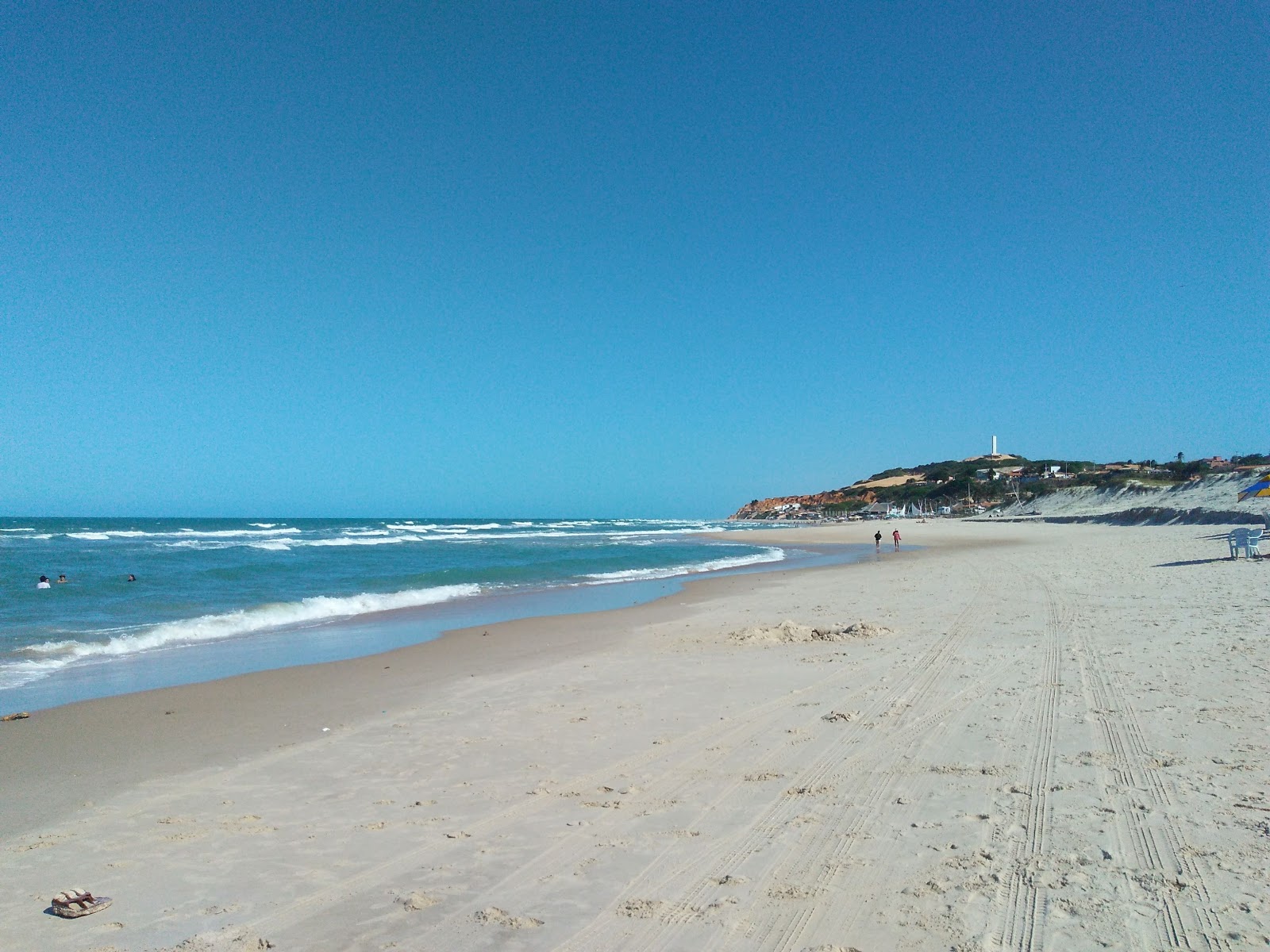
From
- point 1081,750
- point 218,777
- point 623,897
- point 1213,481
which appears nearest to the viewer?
point 623,897

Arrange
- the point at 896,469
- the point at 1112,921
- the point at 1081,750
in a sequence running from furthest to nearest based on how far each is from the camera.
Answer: the point at 896,469, the point at 1081,750, the point at 1112,921

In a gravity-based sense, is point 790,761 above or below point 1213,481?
below

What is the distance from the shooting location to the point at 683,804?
491cm

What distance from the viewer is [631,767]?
224 inches

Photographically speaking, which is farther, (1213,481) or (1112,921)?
(1213,481)

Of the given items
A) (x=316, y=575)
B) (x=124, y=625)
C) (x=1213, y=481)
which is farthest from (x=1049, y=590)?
(x=1213, y=481)

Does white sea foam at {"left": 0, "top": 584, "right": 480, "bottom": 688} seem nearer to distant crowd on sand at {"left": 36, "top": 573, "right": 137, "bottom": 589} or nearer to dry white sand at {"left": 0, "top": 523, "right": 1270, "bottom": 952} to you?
dry white sand at {"left": 0, "top": 523, "right": 1270, "bottom": 952}

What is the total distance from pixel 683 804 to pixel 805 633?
6.66 meters

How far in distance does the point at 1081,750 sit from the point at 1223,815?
48.3 inches

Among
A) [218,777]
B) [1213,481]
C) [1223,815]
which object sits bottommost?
[218,777]

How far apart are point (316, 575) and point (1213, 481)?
42.8m

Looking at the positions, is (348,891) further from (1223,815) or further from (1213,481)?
(1213,481)

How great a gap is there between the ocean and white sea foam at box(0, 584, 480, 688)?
4 centimetres

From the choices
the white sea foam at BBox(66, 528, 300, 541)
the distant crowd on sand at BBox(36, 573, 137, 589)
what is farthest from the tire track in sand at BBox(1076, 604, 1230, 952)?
the white sea foam at BBox(66, 528, 300, 541)
